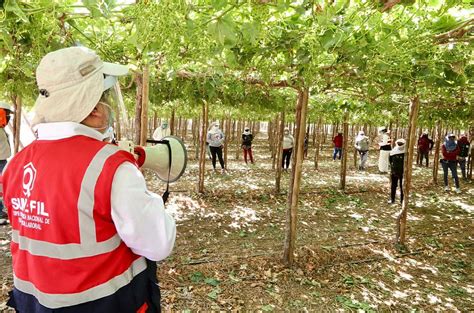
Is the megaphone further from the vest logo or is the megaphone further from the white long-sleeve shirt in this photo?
the vest logo

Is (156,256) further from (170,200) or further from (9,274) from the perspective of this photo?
(170,200)

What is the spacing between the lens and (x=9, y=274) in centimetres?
425

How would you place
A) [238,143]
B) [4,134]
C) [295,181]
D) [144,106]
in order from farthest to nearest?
[238,143] → [4,134] → [295,181] → [144,106]

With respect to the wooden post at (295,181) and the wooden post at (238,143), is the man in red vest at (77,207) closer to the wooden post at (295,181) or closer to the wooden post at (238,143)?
the wooden post at (295,181)

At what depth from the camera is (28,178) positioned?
1.28m

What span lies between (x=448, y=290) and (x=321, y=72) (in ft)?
11.6

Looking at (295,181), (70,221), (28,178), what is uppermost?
(28,178)

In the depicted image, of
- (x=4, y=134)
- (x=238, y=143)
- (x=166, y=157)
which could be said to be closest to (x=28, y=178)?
(x=166, y=157)

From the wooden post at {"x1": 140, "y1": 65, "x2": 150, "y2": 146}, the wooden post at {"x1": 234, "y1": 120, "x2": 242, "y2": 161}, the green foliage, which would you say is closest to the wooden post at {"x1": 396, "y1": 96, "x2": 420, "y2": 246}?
the green foliage

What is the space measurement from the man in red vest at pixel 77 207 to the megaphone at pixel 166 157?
0.30 meters

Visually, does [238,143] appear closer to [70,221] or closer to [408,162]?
[408,162]

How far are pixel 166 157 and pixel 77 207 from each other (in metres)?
0.56

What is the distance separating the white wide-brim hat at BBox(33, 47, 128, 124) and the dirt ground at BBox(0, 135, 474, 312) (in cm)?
317

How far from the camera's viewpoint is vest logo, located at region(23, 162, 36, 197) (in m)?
1.27
